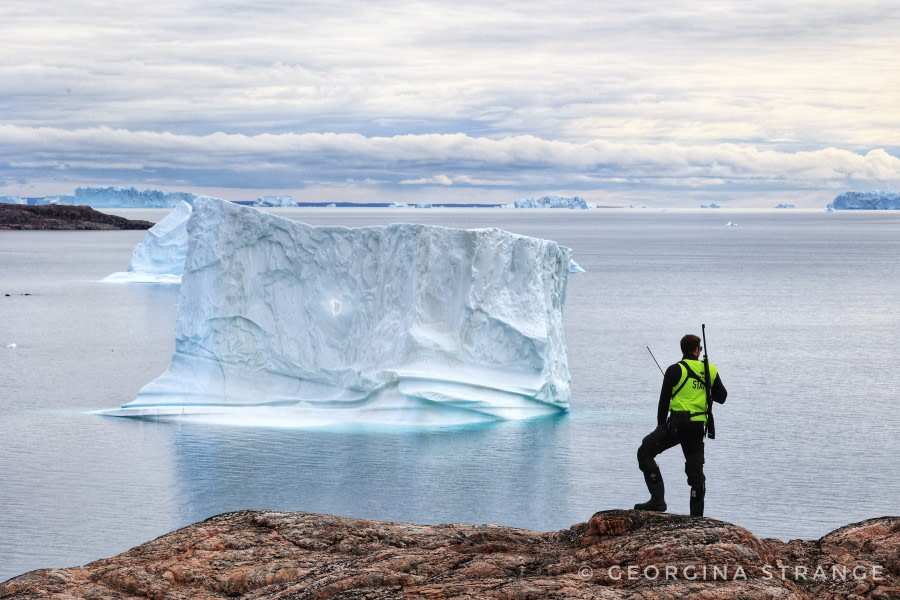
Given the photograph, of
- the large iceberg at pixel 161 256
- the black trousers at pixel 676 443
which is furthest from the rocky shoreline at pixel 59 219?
the black trousers at pixel 676 443

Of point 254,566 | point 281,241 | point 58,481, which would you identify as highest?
point 281,241

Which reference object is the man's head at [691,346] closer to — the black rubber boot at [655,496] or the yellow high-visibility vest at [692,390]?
the yellow high-visibility vest at [692,390]

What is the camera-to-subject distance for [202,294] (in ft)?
72.3

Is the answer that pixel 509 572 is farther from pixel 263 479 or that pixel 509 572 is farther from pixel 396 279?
pixel 396 279

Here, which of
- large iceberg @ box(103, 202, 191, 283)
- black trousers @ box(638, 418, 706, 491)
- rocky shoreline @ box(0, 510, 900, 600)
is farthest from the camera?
large iceberg @ box(103, 202, 191, 283)

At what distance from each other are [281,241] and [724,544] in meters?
17.4

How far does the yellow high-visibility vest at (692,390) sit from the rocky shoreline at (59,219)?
484ft

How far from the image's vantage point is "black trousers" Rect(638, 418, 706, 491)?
22.5 ft

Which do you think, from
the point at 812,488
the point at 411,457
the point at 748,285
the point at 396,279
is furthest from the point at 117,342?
the point at 748,285

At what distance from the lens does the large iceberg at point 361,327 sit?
20.4m

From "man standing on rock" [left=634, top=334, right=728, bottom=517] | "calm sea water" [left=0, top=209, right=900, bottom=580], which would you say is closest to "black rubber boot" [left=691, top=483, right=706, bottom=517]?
"man standing on rock" [left=634, top=334, right=728, bottom=517]

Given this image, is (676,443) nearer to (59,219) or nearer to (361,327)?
(361,327)

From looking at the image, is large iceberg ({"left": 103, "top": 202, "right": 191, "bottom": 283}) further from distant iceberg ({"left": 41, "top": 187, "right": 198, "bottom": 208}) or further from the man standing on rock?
distant iceberg ({"left": 41, "top": 187, "right": 198, "bottom": 208})

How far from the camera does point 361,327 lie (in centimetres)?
2139
